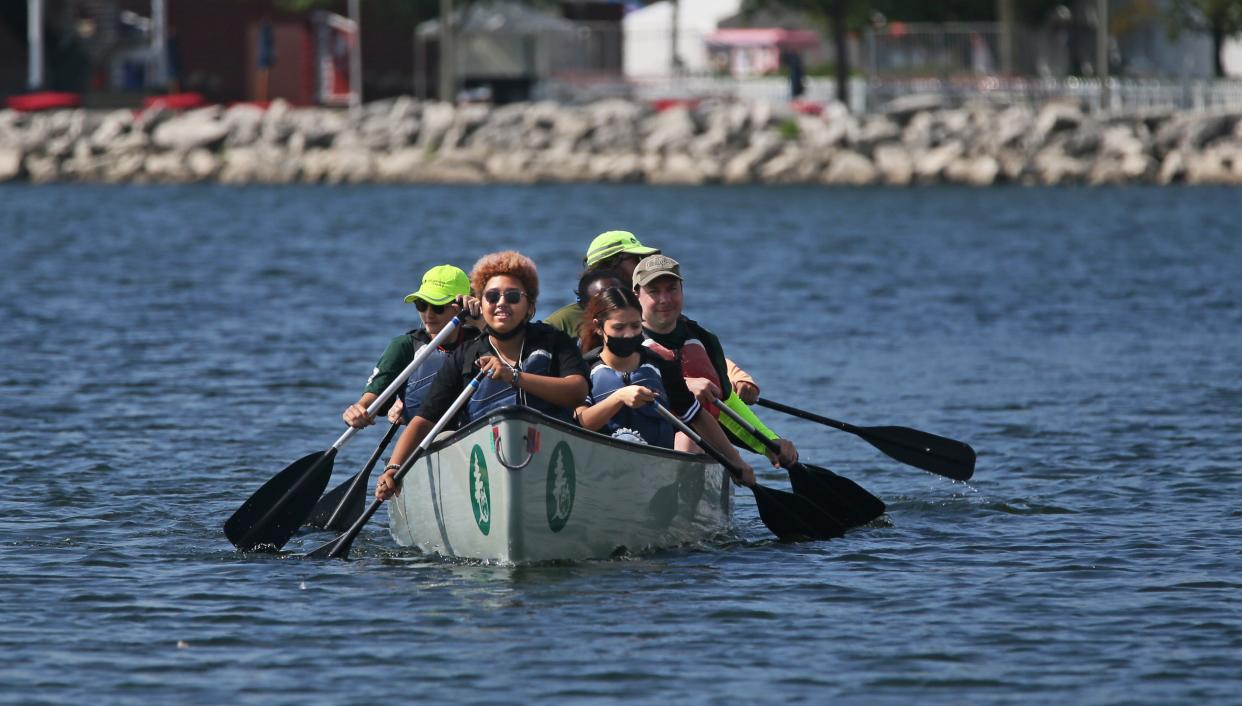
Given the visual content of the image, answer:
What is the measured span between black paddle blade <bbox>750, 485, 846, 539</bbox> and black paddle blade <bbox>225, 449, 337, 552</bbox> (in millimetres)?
2638

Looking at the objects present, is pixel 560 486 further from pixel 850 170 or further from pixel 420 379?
pixel 850 170

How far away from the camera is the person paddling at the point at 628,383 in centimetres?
1041

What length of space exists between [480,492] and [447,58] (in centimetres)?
5265

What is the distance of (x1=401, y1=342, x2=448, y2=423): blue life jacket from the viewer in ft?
37.8

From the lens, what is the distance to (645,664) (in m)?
9.23

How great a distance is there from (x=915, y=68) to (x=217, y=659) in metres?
52.4

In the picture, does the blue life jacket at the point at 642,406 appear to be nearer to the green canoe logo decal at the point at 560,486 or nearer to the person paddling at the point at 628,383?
the person paddling at the point at 628,383

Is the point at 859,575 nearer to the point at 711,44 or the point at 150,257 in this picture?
the point at 150,257

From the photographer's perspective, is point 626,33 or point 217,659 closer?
point 217,659

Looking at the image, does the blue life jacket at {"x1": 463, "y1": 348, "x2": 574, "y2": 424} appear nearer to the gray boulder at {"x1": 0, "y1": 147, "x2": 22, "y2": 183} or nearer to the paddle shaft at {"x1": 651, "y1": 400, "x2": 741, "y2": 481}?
the paddle shaft at {"x1": 651, "y1": 400, "x2": 741, "y2": 481}

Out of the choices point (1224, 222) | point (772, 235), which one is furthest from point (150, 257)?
point (1224, 222)

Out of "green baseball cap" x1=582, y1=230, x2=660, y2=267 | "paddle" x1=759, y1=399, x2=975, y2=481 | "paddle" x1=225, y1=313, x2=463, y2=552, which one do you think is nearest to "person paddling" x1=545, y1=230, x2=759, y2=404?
"green baseball cap" x1=582, y1=230, x2=660, y2=267

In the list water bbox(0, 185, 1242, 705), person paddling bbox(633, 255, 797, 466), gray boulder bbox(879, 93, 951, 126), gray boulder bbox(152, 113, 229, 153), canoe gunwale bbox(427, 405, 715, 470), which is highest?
gray boulder bbox(879, 93, 951, 126)

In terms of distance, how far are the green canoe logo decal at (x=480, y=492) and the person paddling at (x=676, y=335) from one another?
54.4 inches
